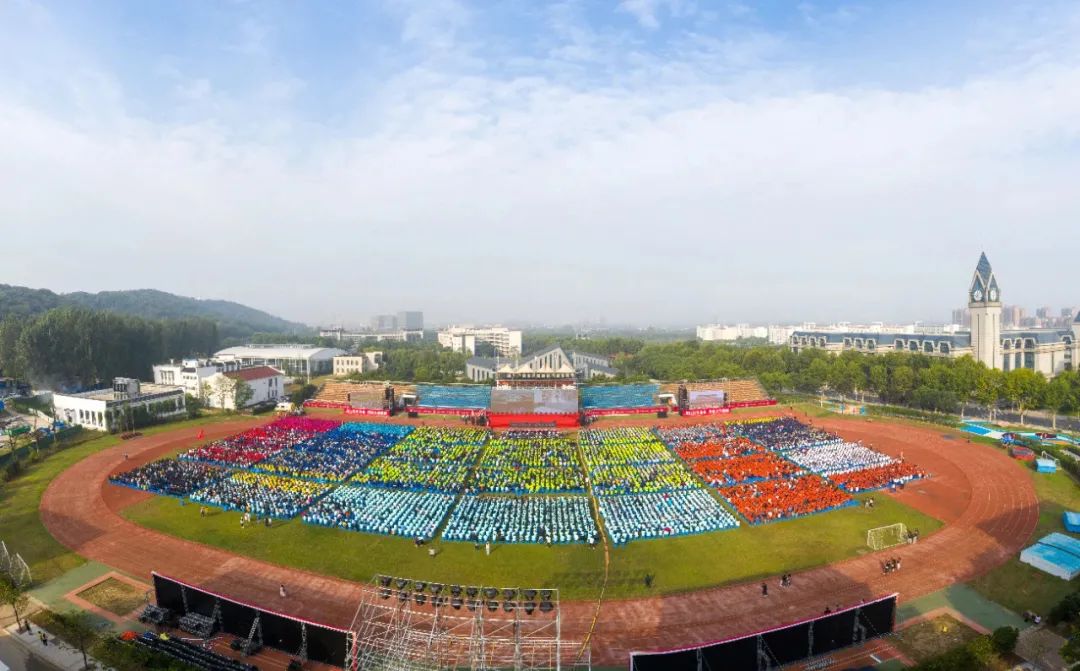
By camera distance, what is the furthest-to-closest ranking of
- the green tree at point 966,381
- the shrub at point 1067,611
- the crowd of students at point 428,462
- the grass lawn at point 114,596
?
the green tree at point 966,381, the crowd of students at point 428,462, the grass lawn at point 114,596, the shrub at point 1067,611

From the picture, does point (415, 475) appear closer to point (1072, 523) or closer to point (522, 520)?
point (522, 520)

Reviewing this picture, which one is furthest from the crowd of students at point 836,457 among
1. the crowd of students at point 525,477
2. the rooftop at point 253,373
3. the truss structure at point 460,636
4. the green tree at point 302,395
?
the rooftop at point 253,373

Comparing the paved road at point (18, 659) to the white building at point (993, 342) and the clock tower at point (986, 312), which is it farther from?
the clock tower at point (986, 312)

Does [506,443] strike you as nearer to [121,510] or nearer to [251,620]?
[121,510]

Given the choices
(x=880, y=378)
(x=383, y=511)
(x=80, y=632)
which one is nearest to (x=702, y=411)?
(x=880, y=378)

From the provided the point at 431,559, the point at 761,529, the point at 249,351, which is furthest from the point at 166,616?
the point at 249,351

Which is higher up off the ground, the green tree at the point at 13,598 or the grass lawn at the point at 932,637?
the green tree at the point at 13,598

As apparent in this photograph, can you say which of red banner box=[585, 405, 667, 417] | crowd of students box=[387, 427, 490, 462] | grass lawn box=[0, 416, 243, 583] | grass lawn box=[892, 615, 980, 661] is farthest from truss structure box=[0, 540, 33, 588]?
red banner box=[585, 405, 667, 417]
